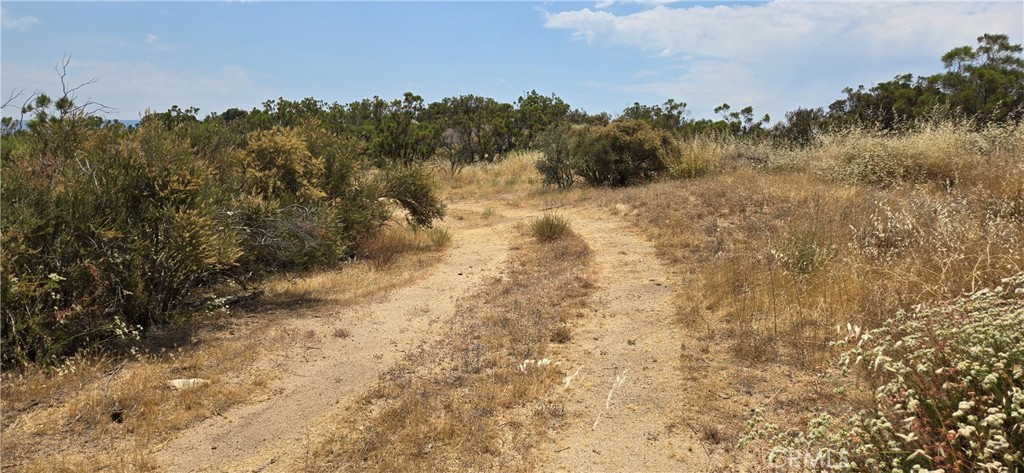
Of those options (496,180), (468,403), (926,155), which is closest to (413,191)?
(468,403)

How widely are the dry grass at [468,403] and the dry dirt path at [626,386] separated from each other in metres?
0.20

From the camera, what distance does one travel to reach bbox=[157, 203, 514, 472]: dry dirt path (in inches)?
146

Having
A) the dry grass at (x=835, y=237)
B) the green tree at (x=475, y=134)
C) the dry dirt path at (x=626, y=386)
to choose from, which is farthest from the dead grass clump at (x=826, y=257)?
the green tree at (x=475, y=134)

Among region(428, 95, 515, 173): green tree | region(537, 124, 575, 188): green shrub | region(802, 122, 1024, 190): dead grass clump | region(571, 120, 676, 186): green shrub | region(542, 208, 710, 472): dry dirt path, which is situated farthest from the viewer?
region(428, 95, 515, 173): green tree

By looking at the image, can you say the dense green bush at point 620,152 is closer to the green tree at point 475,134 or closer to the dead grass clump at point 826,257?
the dead grass clump at point 826,257

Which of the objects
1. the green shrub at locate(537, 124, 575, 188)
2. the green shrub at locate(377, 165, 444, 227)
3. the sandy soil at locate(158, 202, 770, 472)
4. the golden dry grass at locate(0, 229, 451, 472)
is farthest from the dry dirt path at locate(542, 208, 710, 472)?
the green shrub at locate(537, 124, 575, 188)

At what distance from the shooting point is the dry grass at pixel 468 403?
11.6 ft

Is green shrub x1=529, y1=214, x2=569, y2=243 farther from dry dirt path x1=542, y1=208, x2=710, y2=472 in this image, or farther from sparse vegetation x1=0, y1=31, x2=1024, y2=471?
dry dirt path x1=542, y1=208, x2=710, y2=472

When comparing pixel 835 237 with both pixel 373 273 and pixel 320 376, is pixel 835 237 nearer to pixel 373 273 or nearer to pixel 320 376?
pixel 320 376

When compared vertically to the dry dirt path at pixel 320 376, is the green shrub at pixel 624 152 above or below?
above

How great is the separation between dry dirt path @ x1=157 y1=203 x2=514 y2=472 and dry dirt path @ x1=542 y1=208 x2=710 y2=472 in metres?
1.64

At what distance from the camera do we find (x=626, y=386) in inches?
175

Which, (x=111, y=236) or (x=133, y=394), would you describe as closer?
(x=133, y=394)

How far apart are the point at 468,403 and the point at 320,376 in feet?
5.07
